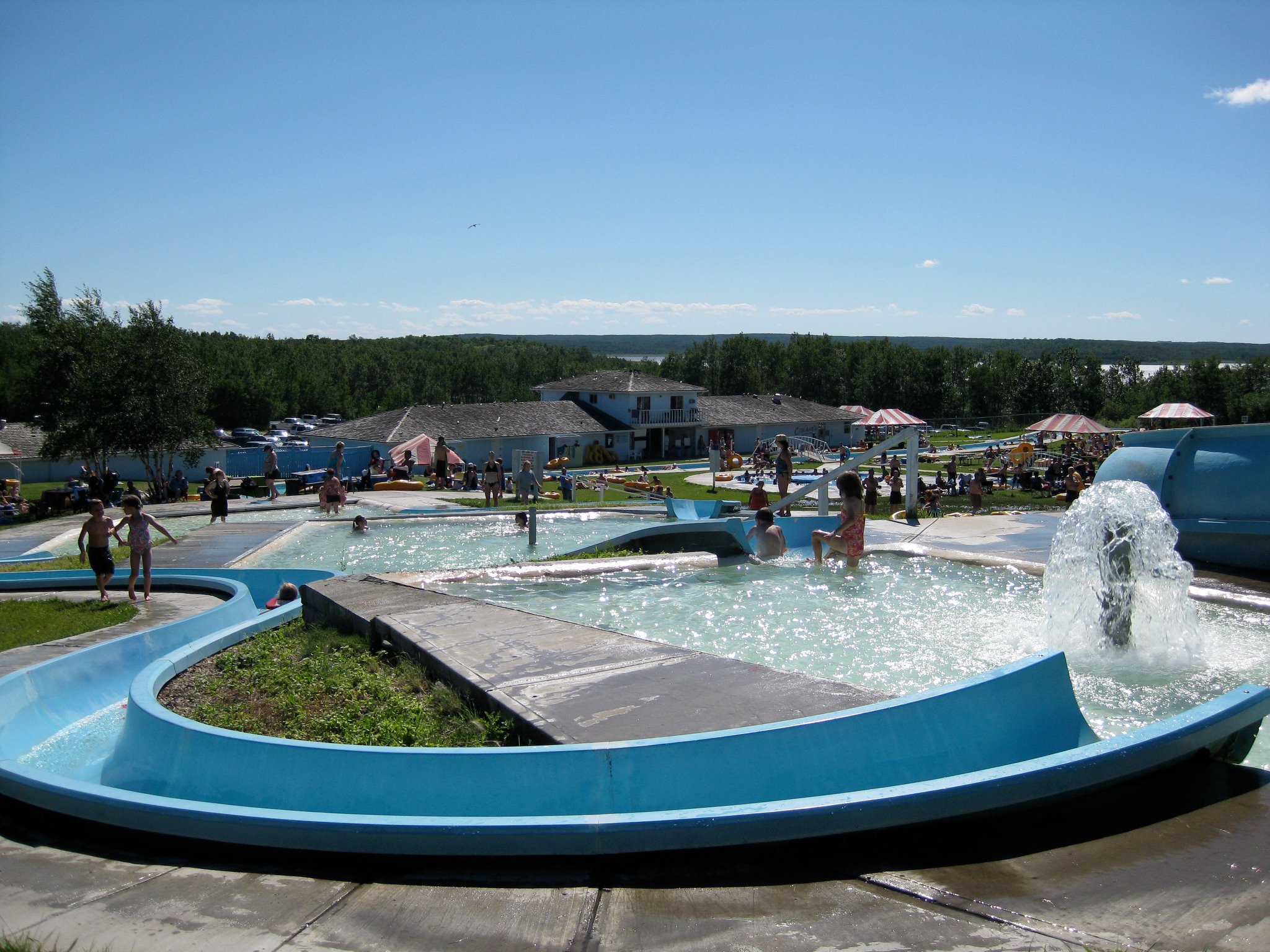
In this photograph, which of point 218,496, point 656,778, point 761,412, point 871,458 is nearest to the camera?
point 656,778

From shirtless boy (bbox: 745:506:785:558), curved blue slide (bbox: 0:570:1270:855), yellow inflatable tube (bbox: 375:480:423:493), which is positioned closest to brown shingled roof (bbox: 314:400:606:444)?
yellow inflatable tube (bbox: 375:480:423:493)

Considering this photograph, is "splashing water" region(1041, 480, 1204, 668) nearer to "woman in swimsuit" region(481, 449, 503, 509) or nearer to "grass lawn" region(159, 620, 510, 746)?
"grass lawn" region(159, 620, 510, 746)

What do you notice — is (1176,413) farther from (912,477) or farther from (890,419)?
(912,477)

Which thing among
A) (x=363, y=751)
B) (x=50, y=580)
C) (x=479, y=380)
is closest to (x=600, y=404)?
(x=479, y=380)

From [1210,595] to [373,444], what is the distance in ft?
159

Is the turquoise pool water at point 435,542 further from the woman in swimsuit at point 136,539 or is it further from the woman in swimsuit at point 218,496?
the woman in swimsuit at point 218,496

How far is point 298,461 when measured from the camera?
49.7m

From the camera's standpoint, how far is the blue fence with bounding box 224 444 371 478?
47812 millimetres

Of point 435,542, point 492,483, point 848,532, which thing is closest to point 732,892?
point 848,532

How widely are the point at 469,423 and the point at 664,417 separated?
17456 millimetres

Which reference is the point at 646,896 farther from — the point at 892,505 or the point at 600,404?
the point at 600,404

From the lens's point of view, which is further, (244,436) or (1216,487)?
(244,436)

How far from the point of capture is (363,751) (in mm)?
4941

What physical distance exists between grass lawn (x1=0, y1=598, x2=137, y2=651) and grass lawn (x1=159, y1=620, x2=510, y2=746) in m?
2.94
